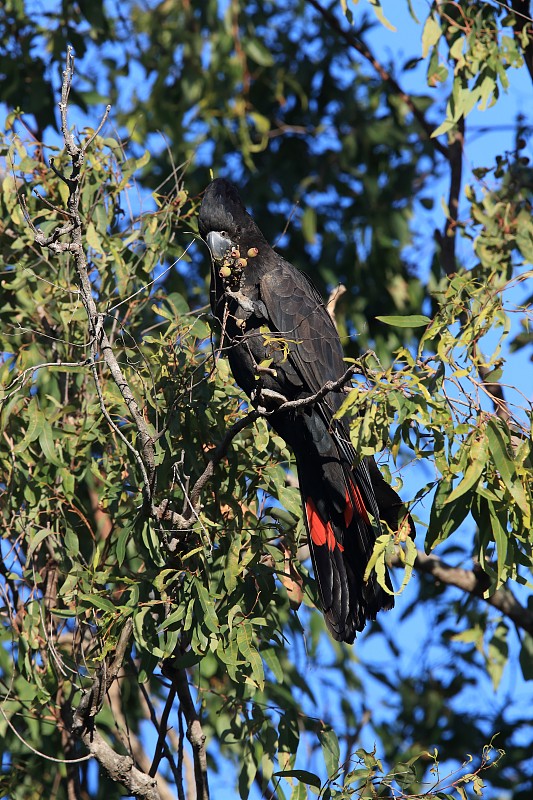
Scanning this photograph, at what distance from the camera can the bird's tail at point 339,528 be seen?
9.30 ft

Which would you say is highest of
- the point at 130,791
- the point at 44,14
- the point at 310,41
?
the point at 310,41

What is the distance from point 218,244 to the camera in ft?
11.2

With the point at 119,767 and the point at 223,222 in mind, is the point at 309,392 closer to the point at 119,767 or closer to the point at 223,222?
the point at 223,222

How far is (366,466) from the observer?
286 centimetres

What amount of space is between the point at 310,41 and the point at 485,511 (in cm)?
373

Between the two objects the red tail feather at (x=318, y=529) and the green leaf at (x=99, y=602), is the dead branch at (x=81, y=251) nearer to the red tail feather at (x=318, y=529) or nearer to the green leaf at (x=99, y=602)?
the green leaf at (x=99, y=602)

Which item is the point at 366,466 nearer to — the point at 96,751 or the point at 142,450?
the point at 142,450

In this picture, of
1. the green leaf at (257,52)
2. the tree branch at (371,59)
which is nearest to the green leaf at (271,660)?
the tree branch at (371,59)

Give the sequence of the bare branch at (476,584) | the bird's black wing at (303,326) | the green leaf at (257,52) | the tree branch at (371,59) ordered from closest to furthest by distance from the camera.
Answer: the bird's black wing at (303,326) → the bare branch at (476,584) → the tree branch at (371,59) → the green leaf at (257,52)

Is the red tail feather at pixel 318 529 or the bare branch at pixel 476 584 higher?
the bare branch at pixel 476 584

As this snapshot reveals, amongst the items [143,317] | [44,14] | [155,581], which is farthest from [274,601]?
[44,14]

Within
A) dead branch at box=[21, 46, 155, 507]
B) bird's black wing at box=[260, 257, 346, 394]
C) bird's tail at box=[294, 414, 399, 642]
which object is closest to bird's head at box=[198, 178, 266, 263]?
bird's black wing at box=[260, 257, 346, 394]

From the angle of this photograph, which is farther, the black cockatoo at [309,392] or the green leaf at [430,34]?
the green leaf at [430,34]

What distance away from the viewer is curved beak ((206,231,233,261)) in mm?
3387
